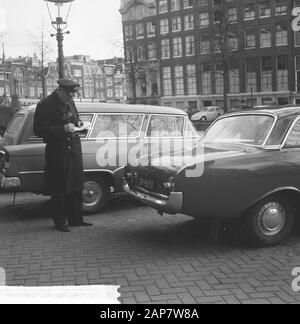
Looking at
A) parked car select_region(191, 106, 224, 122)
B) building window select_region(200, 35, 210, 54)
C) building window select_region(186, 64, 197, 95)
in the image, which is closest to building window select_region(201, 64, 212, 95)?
building window select_region(186, 64, 197, 95)

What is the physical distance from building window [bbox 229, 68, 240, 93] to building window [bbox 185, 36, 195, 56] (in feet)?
19.0

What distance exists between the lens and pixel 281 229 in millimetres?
5328

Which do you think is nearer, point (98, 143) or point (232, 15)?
point (98, 143)

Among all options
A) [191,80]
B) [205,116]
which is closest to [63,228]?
[205,116]

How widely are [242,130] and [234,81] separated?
49.2m

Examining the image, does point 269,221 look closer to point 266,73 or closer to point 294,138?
point 294,138

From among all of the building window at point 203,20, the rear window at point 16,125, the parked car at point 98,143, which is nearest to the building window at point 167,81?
the building window at point 203,20

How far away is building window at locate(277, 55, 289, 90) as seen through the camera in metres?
49.9

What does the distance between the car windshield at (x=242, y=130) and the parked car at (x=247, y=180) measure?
0.05 feet

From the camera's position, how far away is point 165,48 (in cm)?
6019

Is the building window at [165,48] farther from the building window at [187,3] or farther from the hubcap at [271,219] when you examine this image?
the hubcap at [271,219]

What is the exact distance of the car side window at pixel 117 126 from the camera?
24.8ft
